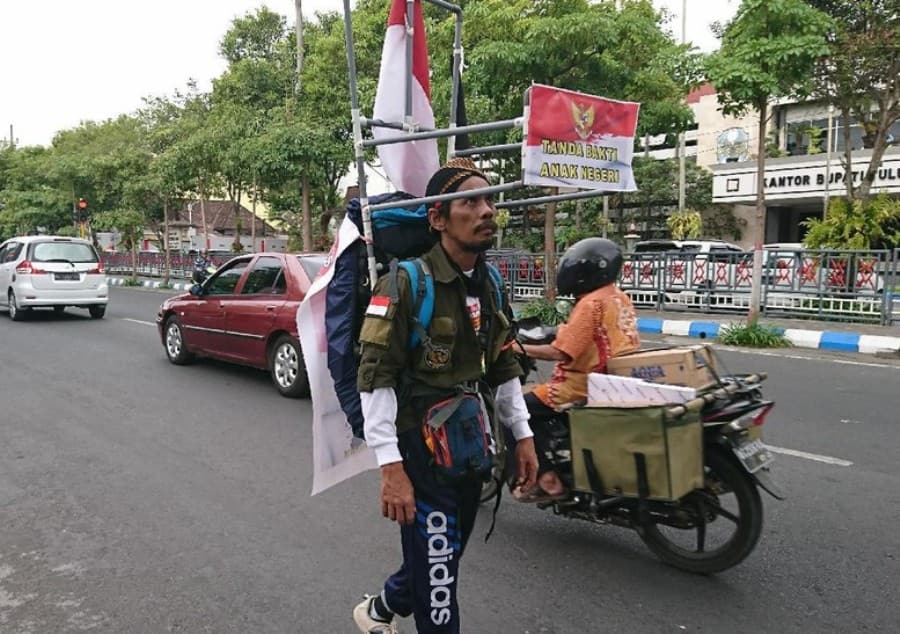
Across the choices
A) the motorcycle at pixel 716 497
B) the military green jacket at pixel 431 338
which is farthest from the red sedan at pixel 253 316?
the military green jacket at pixel 431 338

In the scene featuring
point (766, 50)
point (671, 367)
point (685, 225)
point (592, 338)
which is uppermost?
point (766, 50)

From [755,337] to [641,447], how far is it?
8.18 metres

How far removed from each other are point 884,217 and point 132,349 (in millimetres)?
12702

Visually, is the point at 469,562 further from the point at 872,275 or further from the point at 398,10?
the point at 872,275

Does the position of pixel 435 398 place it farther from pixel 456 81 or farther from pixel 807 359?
pixel 807 359

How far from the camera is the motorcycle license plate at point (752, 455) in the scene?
3152 millimetres

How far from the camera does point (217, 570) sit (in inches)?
136

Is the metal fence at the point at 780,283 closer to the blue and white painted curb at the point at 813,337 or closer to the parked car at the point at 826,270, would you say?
the parked car at the point at 826,270

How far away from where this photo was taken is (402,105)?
268 cm

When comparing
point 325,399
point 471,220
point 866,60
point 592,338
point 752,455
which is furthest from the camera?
point 866,60

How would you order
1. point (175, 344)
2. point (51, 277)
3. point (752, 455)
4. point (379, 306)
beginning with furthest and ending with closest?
point (51, 277), point (175, 344), point (752, 455), point (379, 306)

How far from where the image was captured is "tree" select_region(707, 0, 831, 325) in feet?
31.0

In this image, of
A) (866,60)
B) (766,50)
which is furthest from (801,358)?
(866,60)

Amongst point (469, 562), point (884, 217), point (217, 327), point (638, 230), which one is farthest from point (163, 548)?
point (638, 230)
